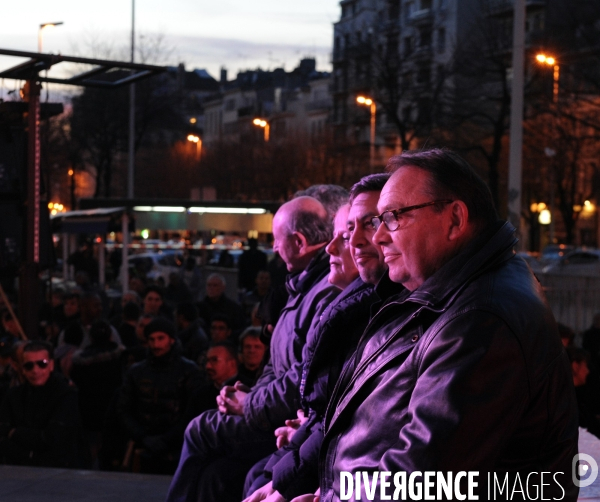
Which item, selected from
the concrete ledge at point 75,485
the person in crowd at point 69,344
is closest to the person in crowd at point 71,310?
the person in crowd at point 69,344

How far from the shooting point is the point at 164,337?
26.6 feet

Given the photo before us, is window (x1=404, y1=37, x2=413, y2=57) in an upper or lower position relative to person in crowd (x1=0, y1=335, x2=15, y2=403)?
upper

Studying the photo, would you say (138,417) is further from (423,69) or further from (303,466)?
(423,69)

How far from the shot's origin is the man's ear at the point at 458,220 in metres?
2.72

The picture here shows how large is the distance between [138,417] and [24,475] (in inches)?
41.1

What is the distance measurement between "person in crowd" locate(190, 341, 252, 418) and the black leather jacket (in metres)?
4.92

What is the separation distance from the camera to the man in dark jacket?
7.81ft

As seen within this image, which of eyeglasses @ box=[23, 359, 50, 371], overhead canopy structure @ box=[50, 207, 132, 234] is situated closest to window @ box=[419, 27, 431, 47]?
overhead canopy structure @ box=[50, 207, 132, 234]

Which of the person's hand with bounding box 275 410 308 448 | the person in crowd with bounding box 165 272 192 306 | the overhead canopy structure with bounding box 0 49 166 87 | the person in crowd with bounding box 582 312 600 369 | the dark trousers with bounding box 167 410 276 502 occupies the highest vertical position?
the overhead canopy structure with bounding box 0 49 166 87

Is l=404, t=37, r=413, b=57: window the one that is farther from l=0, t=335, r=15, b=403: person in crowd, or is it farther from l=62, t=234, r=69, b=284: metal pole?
l=0, t=335, r=15, b=403: person in crowd

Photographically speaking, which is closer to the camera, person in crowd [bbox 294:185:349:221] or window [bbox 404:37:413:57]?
person in crowd [bbox 294:185:349:221]

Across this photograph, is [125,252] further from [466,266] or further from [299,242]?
[466,266]

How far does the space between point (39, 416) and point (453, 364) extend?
588 centimetres

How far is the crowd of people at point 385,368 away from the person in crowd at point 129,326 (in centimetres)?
364
